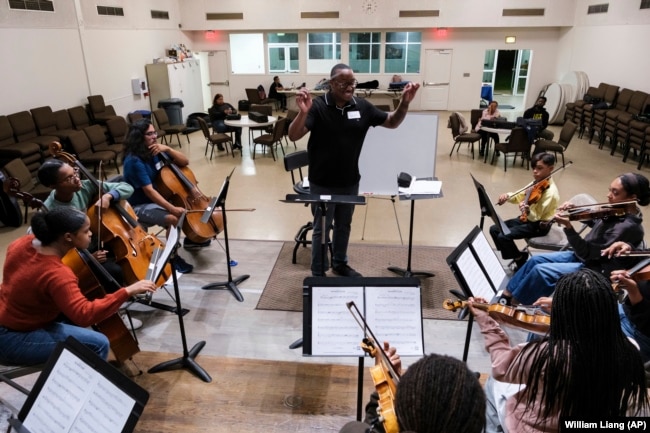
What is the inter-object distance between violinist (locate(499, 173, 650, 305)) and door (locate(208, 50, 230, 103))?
12563 mm

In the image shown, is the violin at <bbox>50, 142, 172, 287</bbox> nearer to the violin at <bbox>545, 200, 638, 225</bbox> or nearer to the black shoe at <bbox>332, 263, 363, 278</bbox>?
the black shoe at <bbox>332, 263, 363, 278</bbox>

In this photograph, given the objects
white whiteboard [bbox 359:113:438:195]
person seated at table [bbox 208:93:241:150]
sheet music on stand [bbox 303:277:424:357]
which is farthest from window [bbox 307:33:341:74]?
sheet music on stand [bbox 303:277:424:357]

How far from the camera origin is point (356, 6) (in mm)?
12469

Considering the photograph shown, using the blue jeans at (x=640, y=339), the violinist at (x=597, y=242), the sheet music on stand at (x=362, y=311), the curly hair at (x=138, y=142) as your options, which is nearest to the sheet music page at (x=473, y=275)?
the violinist at (x=597, y=242)

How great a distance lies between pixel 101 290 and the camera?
9.38ft

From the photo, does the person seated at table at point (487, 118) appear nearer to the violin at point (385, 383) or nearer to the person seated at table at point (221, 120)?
the person seated at table at point (221, 120)

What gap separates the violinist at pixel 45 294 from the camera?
7.56 feet

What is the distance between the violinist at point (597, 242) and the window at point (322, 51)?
37.9 feet

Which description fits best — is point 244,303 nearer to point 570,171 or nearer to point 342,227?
point 342,227

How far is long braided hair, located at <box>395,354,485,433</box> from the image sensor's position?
1104mm

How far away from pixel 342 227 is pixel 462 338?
131 centimetres

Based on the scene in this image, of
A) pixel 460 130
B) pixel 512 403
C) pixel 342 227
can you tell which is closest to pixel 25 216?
pixel 342 227

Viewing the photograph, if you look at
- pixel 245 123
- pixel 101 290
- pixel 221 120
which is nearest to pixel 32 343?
pixel 101 290

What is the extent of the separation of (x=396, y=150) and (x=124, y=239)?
3.00 metres
